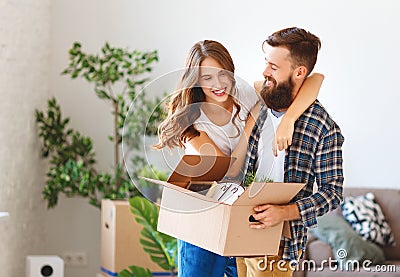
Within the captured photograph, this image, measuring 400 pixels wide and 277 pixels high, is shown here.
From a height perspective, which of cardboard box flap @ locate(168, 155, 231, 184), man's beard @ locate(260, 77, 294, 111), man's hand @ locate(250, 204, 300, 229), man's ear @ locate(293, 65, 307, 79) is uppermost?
man's ear @ locate(293, 65, 307, 79)

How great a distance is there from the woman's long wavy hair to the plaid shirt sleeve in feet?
1.02

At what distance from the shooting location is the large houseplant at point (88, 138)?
464 centimetres

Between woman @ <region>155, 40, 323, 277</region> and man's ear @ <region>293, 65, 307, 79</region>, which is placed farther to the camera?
man's ear @ <region>293, 65, 307, 79</region>

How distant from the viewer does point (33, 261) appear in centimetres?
433

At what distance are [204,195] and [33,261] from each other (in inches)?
98.2

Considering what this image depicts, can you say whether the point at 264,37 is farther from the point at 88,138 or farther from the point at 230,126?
the point at 230,126

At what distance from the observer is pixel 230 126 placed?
2107 mm

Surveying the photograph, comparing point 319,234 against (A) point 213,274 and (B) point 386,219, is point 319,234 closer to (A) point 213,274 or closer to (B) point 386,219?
(B) point 386,219

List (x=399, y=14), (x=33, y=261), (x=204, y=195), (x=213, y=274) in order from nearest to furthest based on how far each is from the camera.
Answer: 1. (x=204, y=195)
2. (x=213, y=274)
3. (x=33, y=261)
4. (x=399, y=14)

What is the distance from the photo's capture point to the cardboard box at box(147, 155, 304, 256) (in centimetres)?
209

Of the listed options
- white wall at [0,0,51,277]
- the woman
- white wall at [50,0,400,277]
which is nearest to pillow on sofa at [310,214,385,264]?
white wall at [50,0,400,277]

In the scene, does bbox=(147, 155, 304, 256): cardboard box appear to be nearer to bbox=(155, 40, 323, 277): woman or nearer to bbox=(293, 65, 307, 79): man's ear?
bbox=(155, 40, 323, 277): woman

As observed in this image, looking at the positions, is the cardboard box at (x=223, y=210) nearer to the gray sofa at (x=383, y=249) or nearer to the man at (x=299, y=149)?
the man at (x=299, y=149)

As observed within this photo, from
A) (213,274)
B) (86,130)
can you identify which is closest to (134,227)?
(86,130)
